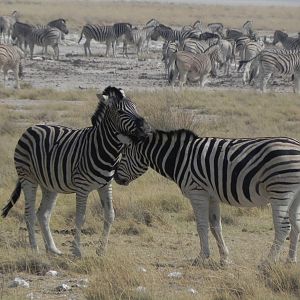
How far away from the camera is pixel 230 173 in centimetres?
714

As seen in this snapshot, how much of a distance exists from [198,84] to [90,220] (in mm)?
16440

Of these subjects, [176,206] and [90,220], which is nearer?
[90,220]

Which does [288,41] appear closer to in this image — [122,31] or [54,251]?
[122,31]

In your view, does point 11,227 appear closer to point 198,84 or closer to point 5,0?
point 198,84

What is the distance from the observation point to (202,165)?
7.27 m

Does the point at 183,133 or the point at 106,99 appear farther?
the point at 106,99

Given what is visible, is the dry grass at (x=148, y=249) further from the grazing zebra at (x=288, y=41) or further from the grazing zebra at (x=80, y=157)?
the grazing zebra at (x=288, y=41)

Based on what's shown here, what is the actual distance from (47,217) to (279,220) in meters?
2.25

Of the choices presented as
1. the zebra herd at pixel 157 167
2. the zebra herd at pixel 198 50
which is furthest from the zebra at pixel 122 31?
the zebra herd at pixel 157 167

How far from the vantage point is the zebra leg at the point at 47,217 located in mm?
7891

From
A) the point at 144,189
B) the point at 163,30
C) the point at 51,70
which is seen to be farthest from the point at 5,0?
the point at 144,189

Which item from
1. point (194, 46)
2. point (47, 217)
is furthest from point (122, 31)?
point (47, 217)

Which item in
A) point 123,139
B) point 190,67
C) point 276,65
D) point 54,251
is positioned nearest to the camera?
point 123,139

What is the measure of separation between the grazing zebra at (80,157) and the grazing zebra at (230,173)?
0.26 meters
